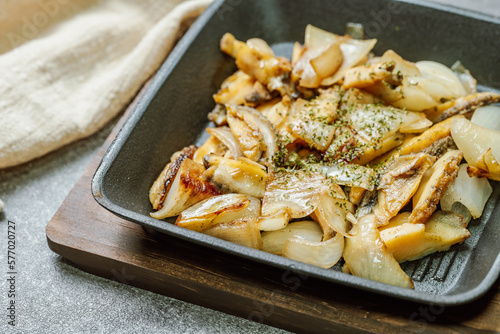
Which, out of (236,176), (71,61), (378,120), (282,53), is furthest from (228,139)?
(71,61)

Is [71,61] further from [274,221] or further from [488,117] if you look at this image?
[488,117]

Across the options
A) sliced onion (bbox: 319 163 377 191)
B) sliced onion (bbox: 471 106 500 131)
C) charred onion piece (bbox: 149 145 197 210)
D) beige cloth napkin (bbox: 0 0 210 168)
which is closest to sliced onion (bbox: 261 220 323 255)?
sliced onion (bbox: 319 163 377 191)

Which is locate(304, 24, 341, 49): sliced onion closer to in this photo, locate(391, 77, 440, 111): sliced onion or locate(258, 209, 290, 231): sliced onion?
locate(391, 77, 440, 111): sliced onion

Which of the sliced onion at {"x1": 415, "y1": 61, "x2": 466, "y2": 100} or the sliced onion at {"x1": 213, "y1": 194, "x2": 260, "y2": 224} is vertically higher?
the sliced onion at {"x1": 415, "y1": 61, "x2": 466, "y2": 100}

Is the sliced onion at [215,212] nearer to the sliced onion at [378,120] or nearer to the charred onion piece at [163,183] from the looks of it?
the charred onion piece at [163,183]

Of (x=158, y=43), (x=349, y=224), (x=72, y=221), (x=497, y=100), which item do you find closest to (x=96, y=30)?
(x=158, y=43)
